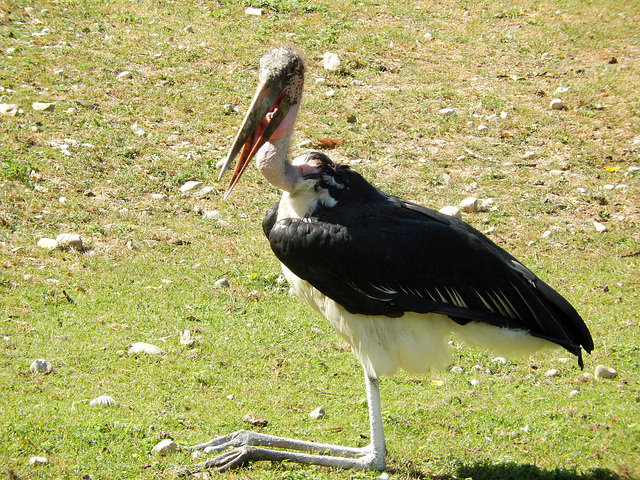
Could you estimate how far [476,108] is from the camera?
10.8 meters

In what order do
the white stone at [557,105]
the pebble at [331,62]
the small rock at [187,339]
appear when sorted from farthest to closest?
1. the pebble at [331,62]
2. the white stone at [557,105]
3. the small rock at [187,339]

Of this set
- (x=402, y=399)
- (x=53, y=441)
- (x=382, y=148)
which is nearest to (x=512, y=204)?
(x=382, y=148)

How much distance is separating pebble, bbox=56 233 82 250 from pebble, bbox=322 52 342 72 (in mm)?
5543

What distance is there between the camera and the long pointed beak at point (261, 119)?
4.76m

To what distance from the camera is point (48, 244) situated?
7.27 metres

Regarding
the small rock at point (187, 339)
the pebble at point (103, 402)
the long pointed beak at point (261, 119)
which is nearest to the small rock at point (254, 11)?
the small rock at point (187, 339)

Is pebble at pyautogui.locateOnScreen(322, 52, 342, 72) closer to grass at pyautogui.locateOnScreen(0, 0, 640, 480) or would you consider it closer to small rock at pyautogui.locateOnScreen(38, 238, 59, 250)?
grass at pyautogui.locateOnScreen(0, 0, 640, 480)

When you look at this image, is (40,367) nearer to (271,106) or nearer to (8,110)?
(271,106)

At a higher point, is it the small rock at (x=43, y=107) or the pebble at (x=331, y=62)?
the pebble at (x=331, y=62)

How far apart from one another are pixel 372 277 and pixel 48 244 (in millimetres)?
3996

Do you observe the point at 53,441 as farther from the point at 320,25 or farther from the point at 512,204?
the point at 320,25

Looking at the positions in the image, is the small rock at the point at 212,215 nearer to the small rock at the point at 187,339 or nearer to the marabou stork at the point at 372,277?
the small rock at the point at 187,339

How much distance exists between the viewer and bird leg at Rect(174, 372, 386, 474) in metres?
4.73

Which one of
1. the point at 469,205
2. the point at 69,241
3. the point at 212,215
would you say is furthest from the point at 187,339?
the point at 469,205
